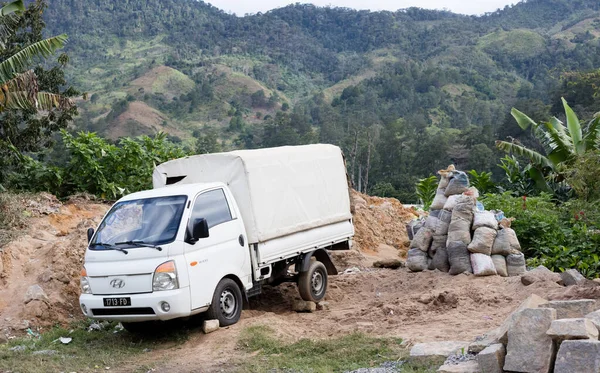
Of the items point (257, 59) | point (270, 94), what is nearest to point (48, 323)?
point (270, 94)

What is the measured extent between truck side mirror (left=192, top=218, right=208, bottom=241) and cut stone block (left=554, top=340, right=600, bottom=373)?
169 inches

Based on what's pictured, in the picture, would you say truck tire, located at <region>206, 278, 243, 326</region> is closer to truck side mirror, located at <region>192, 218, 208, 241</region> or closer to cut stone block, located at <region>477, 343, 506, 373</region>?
truck side mirror, located at <region>192, 218, 208, 241</region>

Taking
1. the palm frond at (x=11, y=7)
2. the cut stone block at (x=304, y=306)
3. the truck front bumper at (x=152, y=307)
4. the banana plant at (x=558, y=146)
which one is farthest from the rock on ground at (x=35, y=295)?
the banana plant at (x=558, y=146)

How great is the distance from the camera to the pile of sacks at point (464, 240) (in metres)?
11.2

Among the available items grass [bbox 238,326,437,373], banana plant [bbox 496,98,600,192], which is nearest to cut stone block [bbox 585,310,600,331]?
grass [bbox 238,326,437,373]

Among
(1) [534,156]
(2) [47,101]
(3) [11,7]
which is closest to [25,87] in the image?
(2) [47,101]

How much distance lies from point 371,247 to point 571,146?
20.3 feet

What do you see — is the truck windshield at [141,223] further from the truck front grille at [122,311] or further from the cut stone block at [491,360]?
the cut stone block at [491,360]

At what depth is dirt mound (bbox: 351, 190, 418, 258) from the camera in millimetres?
16516

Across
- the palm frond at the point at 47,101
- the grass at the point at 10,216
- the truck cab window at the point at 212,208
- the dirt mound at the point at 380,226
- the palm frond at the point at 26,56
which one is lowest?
the dirt mound at the point at 380,226

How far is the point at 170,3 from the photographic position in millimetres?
133500

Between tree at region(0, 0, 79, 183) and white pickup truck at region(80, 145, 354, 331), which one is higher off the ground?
tree at region(0, 0, 79, 183)

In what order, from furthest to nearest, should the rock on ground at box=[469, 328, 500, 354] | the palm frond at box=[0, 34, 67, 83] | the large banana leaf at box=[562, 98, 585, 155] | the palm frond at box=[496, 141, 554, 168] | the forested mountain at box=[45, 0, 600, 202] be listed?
1. the forested mountain at box=[45, 0, 600, 202]
2. the palm frond at box=[496, 141, 554, 168]
3. the large banana leaf at box=[562, 98, 585, 155]
4. the palm frond at box=[0, 34, 67, 83]
5. the rock on ground at box=[469, 328, 500, 354]

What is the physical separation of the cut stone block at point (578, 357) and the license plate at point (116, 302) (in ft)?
15.8
